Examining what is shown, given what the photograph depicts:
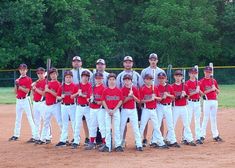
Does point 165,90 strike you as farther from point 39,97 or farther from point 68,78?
point 39,97

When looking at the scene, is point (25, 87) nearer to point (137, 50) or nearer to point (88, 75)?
point (88, 75)

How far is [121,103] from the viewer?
11.6 m

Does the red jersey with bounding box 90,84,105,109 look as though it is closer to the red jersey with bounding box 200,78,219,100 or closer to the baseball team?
the baseball team

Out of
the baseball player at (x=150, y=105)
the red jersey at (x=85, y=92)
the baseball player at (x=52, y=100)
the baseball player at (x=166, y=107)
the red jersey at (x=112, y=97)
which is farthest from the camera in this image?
the baseball player at (x=52, y=100)

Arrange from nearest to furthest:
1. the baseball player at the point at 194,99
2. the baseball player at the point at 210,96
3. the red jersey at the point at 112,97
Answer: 1. the red jersey at the point at 112,97
2. the baseball player at the point at 194,99
3. the baseball player at the point at 210,96

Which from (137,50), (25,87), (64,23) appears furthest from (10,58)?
(25,87)

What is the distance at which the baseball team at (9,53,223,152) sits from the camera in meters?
11.7

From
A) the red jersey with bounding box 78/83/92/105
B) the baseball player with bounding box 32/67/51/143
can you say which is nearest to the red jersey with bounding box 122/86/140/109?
the red jersey with bounding box 78/83/92/105

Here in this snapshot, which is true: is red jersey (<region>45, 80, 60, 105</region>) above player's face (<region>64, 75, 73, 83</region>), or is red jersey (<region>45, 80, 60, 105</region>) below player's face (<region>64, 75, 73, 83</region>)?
below

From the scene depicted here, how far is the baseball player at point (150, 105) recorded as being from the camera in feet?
39.0

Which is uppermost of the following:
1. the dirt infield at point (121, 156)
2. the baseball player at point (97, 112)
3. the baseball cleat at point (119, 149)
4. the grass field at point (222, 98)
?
the baseball player at point (97, 112)

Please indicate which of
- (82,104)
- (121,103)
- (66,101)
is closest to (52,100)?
(66,101)

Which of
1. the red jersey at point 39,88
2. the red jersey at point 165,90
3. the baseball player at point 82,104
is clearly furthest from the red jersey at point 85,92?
the red jersey at point 165,90

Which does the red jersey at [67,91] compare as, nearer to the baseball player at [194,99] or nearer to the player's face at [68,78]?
the player's face at [68,78]
